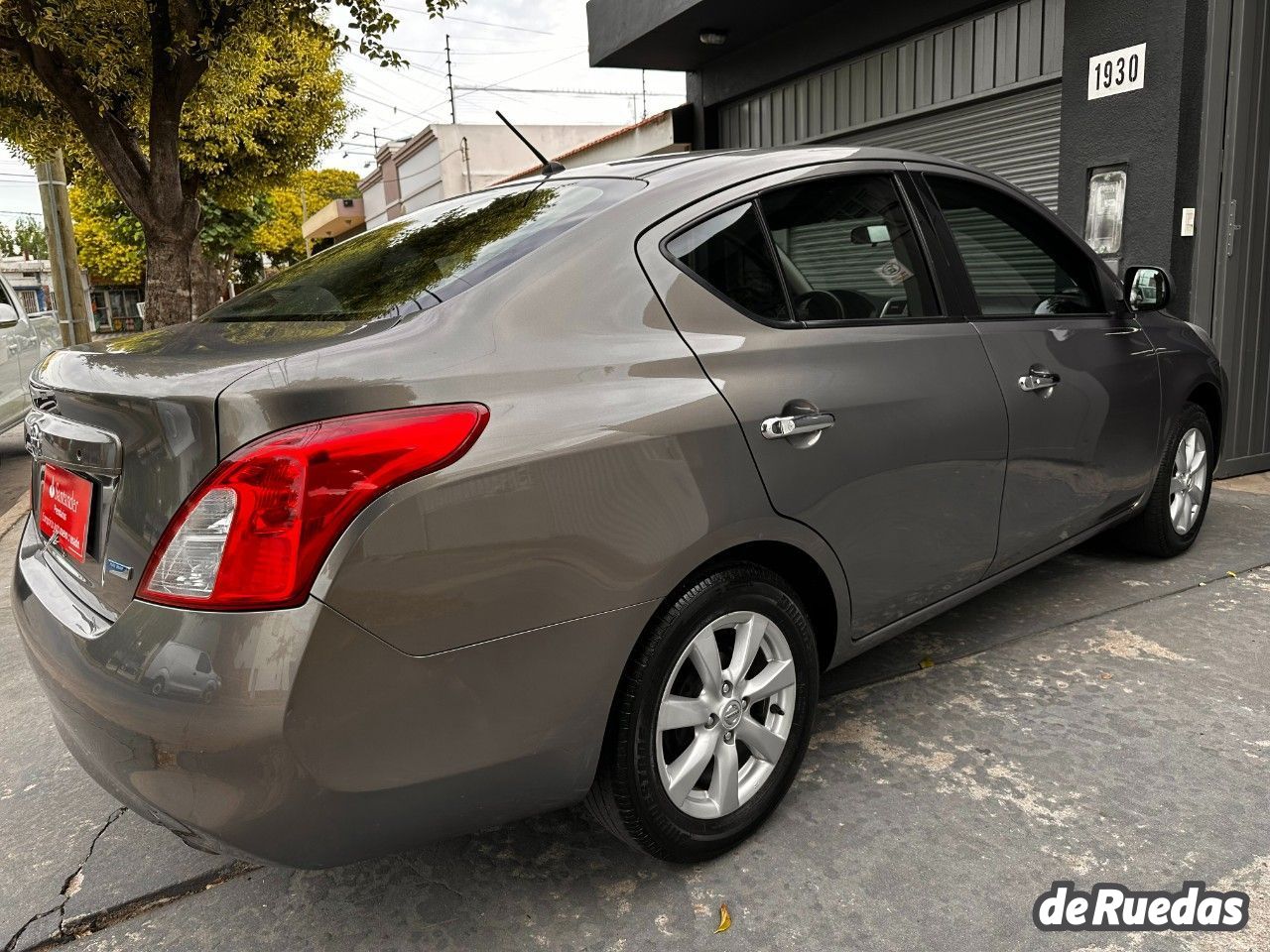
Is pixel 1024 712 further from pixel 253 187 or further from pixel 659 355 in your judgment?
pixel 253 187

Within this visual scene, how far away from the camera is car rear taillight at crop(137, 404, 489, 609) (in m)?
1.57

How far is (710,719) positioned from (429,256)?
1.21 metres

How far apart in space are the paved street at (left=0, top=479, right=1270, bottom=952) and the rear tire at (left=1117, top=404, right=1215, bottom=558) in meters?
0.92

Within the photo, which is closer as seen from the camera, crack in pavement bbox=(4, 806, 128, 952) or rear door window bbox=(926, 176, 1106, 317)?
crack in pavement bbox=(4, 806, 128, 952)

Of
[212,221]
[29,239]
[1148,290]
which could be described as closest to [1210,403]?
[1148,290]

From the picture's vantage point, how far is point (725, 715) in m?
2.13

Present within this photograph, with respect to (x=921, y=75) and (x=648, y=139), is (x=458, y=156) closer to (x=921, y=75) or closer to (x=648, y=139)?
(x=648, y=139)

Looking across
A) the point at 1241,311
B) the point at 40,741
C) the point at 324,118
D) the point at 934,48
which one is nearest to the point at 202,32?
the point at 934,48

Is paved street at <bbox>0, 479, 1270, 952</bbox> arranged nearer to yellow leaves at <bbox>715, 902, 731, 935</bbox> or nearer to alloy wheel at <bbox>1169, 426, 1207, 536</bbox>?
yellow leaves at <bbox>715, 902, 731, 935</bbox>

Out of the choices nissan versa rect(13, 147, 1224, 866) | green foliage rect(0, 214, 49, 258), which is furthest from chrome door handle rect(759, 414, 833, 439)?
green foliage rect(0, 214, 49, 258)

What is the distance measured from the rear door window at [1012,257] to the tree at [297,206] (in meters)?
43.7

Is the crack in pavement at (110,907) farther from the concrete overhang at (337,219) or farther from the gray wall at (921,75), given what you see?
the concrete overhang at (337,219)

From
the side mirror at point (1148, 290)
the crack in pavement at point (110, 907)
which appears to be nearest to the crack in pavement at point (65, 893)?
the crack in pavement at point (110, 907)

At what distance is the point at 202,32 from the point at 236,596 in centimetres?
860
